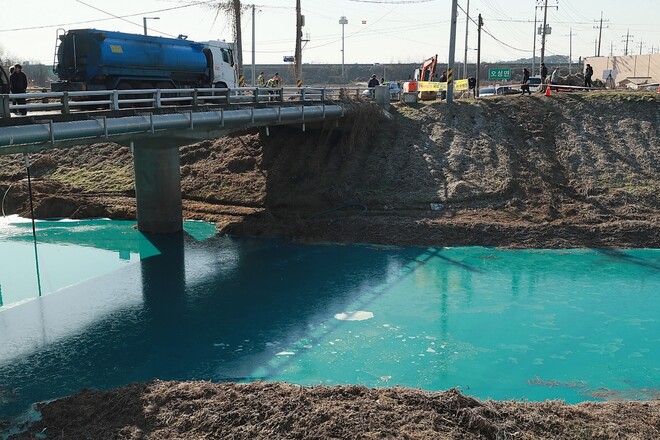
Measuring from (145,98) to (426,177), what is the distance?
12.8 m

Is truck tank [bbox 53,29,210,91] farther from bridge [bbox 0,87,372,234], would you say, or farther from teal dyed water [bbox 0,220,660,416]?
teal dyed water [bbox 0,220,660,416]

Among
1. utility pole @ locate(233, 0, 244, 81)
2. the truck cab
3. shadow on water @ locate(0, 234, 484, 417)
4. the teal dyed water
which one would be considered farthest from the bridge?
utility pole @ locate(233, 0, 244, 81)

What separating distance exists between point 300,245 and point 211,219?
5.78 metres

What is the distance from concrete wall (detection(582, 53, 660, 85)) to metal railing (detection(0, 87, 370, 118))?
43911mm

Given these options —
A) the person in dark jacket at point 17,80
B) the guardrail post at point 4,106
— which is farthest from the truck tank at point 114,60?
the guardrail post at point 4,106

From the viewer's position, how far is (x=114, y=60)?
2544 cm

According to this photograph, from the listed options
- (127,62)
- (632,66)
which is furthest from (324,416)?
(632,66)

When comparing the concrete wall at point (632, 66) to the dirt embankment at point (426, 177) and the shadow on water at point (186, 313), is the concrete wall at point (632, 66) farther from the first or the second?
the shadow on water at point (186, 313)

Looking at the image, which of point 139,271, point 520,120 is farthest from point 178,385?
point 520,120

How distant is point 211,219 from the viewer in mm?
28828

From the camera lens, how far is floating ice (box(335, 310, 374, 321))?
55.3ft

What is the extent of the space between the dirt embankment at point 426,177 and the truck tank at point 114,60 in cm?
615

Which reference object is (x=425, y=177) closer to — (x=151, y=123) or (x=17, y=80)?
(x=151, y=123)

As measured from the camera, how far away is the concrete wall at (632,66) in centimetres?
6506
